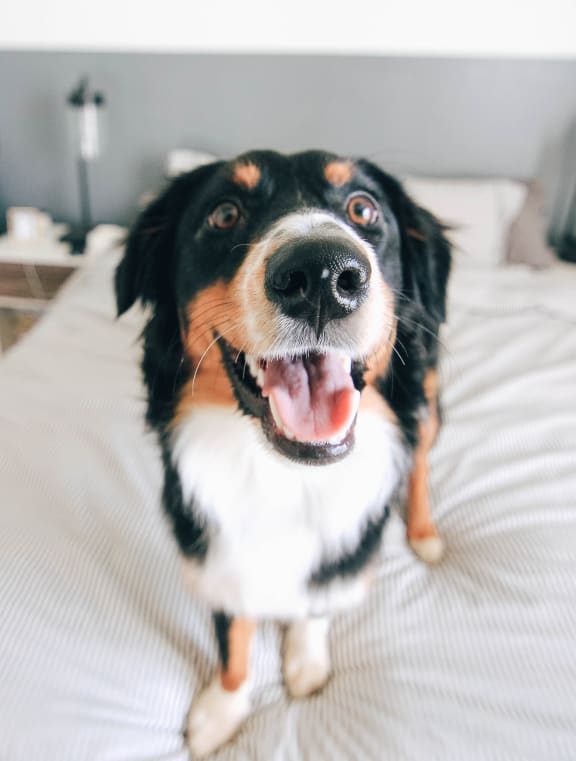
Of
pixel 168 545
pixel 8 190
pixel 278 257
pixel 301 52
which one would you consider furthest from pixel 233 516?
pixel 8 190

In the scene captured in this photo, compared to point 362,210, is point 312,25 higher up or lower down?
higher up

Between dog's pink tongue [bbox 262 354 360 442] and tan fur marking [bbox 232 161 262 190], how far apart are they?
36 centimetres

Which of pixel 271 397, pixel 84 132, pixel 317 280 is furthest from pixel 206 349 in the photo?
pixel 84 132

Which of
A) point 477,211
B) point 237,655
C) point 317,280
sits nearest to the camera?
point 317,280

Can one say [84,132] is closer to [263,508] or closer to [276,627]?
[263,508]

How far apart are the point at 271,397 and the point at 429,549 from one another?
2.06 ft

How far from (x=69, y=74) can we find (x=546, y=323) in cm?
303

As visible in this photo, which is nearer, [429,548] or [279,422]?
[279,422]

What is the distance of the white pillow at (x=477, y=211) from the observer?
2.68 m

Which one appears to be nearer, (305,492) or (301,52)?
(305,492)

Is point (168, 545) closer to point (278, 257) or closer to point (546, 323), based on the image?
point (278, 257)

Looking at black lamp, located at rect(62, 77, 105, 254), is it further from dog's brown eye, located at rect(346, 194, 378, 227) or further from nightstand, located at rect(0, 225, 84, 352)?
dog's brown eye, located at rect(346, 194, 378, 227)

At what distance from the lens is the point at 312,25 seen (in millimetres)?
2746

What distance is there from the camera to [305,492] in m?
0.96
